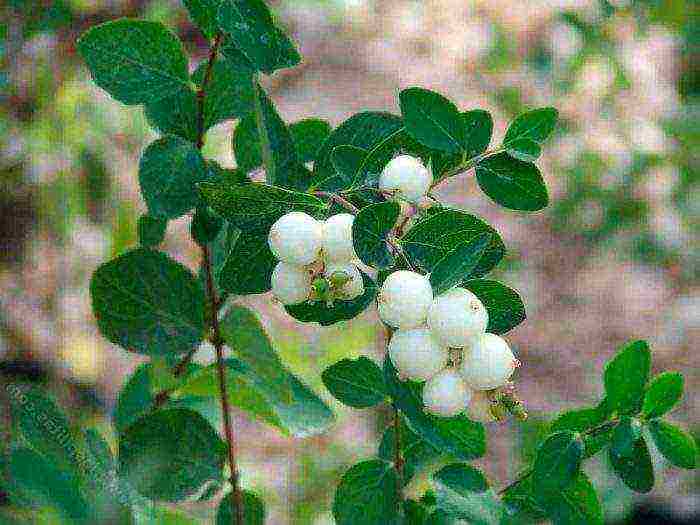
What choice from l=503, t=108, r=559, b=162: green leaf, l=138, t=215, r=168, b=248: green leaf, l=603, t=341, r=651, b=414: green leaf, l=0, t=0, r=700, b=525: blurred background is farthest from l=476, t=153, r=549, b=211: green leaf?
l=0, t=0, r=700, b=525: blurred background

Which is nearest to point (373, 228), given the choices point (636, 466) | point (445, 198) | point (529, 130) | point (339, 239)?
point (339, 239)

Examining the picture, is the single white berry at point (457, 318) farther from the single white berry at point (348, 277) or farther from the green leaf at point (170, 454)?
the green leaf at point (170, 454)

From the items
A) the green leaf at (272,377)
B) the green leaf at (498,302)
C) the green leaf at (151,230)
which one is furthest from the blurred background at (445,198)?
the green leaf at (498,302)

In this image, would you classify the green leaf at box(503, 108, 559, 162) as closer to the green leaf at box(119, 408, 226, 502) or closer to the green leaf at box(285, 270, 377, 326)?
the green leaf at box(285, 270, 377, 326)

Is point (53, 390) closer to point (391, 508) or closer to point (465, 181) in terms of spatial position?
point (465, 181)

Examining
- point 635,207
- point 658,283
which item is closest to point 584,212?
point 635,207

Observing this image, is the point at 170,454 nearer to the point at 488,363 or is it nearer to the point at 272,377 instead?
the point at 272,377
